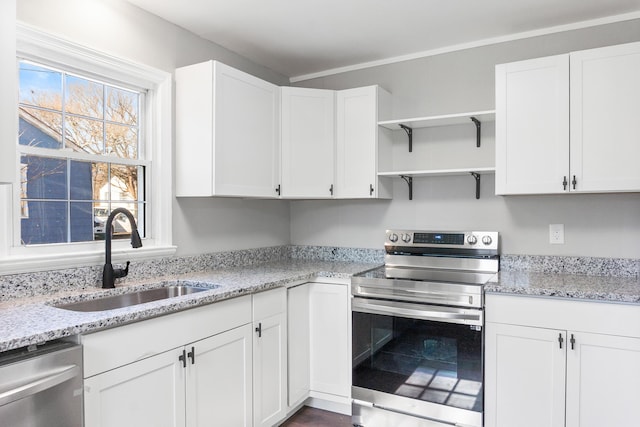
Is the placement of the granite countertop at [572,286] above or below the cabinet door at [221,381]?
above

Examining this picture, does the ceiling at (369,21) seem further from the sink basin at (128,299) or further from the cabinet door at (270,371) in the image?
the cabinet door at (270,371)

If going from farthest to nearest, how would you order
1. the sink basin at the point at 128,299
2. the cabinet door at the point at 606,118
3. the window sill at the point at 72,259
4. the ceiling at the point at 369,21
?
the ceiling at the point at 369,21
the cabinet door at the point at 606,118
the sink basin at the point at 128,299
the window sill at the point at 72,259

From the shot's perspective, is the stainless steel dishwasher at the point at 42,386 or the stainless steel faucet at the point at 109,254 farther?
the stainless steel faucet at the point at 109,254

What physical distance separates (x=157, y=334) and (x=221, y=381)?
0.47m

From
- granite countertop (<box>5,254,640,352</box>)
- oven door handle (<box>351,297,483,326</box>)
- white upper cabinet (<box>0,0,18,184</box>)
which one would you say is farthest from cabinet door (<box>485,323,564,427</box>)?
white upper cabinet (<box>0,0,18,184</box>)

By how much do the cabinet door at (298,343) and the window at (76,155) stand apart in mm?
1009

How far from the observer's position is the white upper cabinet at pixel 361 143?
3004mm

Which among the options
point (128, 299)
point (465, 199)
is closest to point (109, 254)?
point (128, 299)

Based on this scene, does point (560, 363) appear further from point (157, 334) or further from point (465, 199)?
point (157, 334)

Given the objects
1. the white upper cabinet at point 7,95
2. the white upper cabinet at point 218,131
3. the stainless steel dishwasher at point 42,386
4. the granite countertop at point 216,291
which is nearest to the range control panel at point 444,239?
the granite countertop at point 216,291

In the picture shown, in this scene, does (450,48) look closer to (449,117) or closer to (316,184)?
(449,117)

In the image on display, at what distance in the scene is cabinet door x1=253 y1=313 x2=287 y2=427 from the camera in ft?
7.52

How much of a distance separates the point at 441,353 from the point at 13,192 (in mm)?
2223

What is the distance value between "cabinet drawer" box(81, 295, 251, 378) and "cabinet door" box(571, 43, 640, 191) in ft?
6.33
